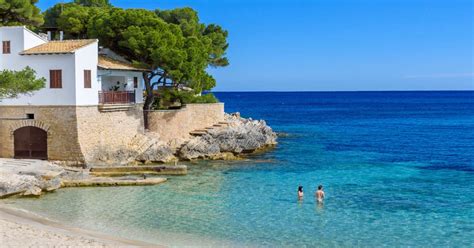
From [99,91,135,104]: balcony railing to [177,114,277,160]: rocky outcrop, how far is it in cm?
488

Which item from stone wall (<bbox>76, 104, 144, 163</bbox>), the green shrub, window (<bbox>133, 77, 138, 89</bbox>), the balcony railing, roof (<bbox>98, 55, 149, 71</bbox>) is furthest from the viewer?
the green shrub

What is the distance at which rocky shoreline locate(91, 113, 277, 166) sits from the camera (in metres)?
32.7

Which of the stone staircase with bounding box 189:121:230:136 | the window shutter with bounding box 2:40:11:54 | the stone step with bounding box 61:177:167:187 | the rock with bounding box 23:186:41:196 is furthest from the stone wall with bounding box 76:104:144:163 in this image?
the rock with bounding box 23:186:41:196

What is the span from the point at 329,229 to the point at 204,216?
4.98m

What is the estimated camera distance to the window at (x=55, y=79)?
97.1 feet

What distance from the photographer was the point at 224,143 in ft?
124

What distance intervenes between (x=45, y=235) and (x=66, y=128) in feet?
46.9

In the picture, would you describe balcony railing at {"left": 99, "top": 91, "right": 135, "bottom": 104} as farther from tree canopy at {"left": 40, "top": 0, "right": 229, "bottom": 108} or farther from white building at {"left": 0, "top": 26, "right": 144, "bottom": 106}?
tree canopy at {"left": 40, "top": 0, "right": 229, "bottom": 108}

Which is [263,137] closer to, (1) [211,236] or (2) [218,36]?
(2) [218,36]

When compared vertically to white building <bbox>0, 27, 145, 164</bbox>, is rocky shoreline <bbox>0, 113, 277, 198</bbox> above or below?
below

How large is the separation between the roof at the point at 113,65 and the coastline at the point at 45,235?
46.0 feet

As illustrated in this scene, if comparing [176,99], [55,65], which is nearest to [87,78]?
[55,65]

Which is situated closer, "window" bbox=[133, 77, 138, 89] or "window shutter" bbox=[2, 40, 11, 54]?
"window shutter" bbox=[2, 40, 11, 54]

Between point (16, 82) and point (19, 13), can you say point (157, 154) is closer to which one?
point (16, 82)
